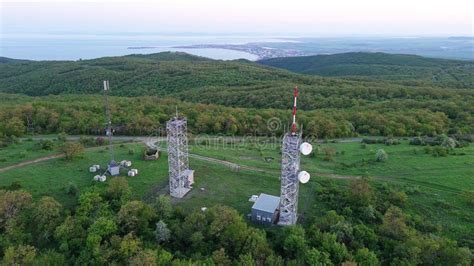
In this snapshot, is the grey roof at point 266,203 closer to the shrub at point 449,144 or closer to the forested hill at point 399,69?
the shrub at point 449,144

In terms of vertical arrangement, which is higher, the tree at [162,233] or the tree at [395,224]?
the tree at [395,224]

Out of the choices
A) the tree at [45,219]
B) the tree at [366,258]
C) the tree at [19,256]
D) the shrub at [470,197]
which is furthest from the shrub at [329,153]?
the tree at [19,256]

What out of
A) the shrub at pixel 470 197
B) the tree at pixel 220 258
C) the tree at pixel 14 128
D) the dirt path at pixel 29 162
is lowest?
the tree at pixel 220 258

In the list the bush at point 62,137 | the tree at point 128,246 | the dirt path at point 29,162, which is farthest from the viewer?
the bush at point 62,137

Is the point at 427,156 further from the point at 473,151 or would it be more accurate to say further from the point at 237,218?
the point at 237,218

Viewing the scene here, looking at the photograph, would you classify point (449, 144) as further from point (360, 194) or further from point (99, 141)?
point (99, 141)

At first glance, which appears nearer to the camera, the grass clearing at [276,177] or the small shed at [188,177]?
the grass clearing at [276,177]

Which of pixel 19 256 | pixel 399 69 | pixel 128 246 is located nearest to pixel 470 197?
pixel 128 246

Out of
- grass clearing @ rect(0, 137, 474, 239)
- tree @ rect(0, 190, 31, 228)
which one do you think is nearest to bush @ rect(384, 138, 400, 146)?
grass clearing @ rect(0, 137, 474, 239)
